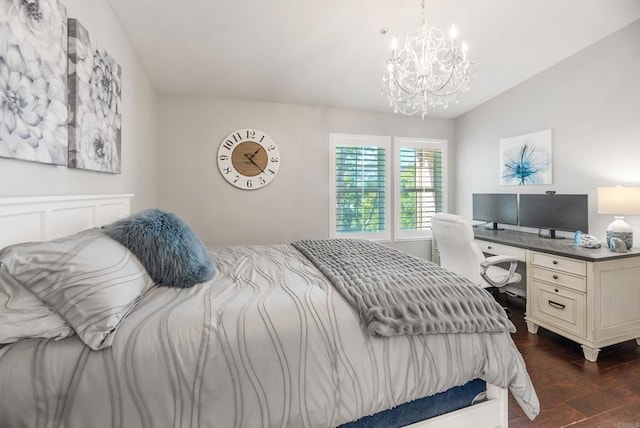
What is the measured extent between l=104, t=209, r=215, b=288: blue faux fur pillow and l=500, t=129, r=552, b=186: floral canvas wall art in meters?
3.41

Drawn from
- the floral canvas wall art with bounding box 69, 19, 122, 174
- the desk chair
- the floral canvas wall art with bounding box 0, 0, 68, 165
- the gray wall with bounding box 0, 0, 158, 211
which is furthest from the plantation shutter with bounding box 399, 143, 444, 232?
the floral canvas wall art with bounding box 0, 0, 68, 165

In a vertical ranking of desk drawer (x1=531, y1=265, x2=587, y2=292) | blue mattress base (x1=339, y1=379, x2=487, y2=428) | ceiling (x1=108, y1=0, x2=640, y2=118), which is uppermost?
ceiling (x1=108, y1=0, x2=640, y2=118)

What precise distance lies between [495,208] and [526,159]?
625 millimetres

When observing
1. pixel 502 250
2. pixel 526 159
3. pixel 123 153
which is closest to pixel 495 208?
pixel 526 159

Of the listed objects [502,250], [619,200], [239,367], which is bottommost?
[239,367]

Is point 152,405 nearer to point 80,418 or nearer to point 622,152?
point 80,418

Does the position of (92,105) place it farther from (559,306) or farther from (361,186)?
(559,306)

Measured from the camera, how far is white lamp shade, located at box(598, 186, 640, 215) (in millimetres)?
2121

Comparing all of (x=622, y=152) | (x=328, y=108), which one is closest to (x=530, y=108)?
(x=622, y=152)

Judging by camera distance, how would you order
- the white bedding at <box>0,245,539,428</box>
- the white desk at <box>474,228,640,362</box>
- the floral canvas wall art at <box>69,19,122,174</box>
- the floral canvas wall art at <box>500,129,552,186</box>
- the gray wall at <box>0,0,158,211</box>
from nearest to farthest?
the white bedding at <box>0,245,539,428</box> < the gray wall at <box>0,0,158,211</box> < the floral canvas wall art at <box>69,19,122,174</box> < the white desk at <box>474,228,640,362</box> < the floral canvas wall art at <box>500,129,552,186</box>

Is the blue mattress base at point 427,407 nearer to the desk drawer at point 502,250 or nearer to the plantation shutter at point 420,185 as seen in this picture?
the desk drawer at point 502,250

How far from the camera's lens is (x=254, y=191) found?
332 cm

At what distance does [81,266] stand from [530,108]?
4024 millimetres

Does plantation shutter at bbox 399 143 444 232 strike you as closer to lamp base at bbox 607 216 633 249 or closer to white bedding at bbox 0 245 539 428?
lamp base at bbox 607 216 633 249
